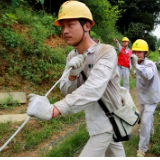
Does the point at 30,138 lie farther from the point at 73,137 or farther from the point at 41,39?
the point at 41,39

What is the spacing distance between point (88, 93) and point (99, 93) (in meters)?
0.10

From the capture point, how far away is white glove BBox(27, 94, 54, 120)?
115 centimetres

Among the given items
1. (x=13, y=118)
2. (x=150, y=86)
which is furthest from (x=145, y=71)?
(x=13, y=118)

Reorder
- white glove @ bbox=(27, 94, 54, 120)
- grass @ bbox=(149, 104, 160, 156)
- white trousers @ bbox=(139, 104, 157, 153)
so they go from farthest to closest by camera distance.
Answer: grass @ bbox=(149, 104, 160, 156)
white trousers @ bbox=(139, 104, 157, 153)
white glove @ bbox=(27, 94, 54, 120)

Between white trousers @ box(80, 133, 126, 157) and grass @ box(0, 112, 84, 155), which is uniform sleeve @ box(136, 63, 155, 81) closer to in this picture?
white trousers @ box(80, 133, 126, 157)

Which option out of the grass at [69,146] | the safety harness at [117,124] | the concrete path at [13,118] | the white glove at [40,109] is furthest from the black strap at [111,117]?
the concrete path at [13,118]

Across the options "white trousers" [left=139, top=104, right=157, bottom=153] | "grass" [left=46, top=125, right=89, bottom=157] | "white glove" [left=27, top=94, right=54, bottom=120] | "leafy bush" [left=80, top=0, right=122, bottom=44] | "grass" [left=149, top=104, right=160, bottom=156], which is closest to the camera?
"white glove" [left=27, top=94, right=54, bottom=120]

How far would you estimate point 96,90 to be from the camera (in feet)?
4.44

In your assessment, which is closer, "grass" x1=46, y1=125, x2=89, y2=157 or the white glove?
the white glove

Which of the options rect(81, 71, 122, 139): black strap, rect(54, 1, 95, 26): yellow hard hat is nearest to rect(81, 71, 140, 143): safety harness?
rect(81, 71, 122, 139): black strap

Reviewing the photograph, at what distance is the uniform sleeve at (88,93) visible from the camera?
4.26 ft

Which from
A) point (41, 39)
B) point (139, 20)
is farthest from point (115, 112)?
point (139, 20)

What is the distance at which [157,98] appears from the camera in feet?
10.2

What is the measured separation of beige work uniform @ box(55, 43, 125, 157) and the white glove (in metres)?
0.18
